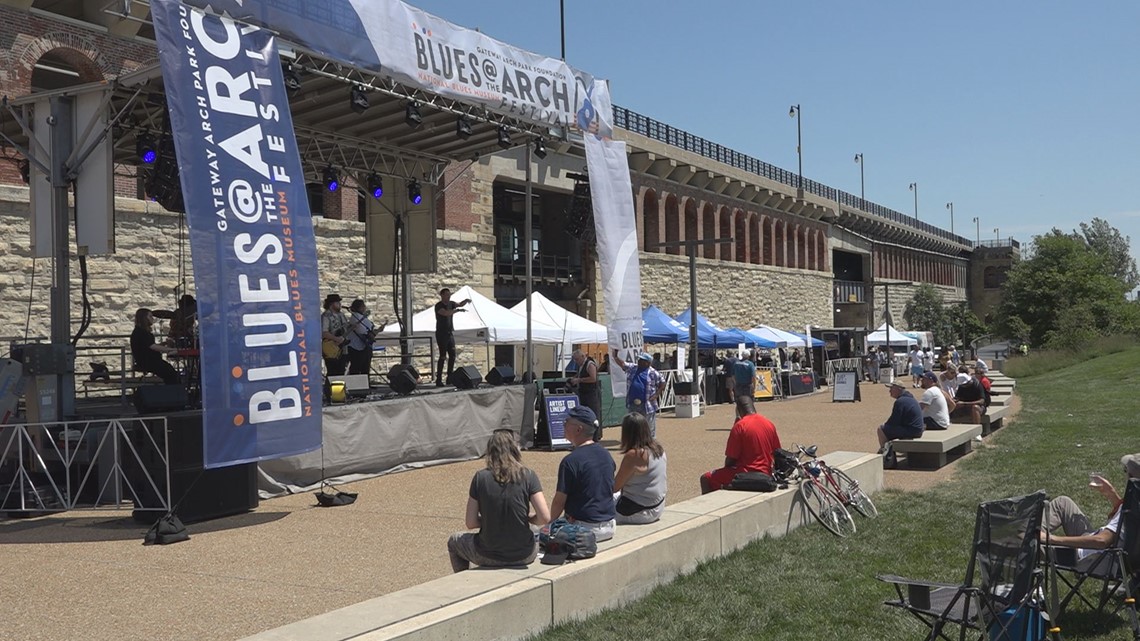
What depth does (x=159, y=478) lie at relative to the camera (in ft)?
31.9

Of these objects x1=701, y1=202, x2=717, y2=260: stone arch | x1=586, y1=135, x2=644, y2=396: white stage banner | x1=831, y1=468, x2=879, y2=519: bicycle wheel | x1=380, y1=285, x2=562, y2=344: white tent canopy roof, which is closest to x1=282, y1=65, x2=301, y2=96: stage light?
x1=586, y1=135, x2=644, y2=396: white stage banner

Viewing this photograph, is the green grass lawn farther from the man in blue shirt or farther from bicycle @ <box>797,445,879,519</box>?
the man in blue shirt

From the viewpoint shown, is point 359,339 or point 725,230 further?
point 725,230

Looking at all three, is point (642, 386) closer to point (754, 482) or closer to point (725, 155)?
point (754, 482)

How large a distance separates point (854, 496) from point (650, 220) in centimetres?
3084

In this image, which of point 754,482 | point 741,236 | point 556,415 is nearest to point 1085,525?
point 754,482

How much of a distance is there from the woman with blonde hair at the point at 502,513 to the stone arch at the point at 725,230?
40221 millimetres

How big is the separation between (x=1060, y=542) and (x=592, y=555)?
280cm

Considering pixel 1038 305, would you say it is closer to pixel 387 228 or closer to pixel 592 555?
pixel 387 228

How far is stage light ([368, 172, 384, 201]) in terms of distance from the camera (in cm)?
1839

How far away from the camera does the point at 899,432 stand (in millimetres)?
14375

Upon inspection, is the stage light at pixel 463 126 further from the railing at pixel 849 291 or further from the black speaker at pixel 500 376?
the railing at pixel 849 291

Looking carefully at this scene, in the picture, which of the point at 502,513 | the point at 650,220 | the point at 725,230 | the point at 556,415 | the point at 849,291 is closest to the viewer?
the point at 502,513

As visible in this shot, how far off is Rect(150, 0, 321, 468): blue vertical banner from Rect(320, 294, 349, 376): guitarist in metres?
5.53
